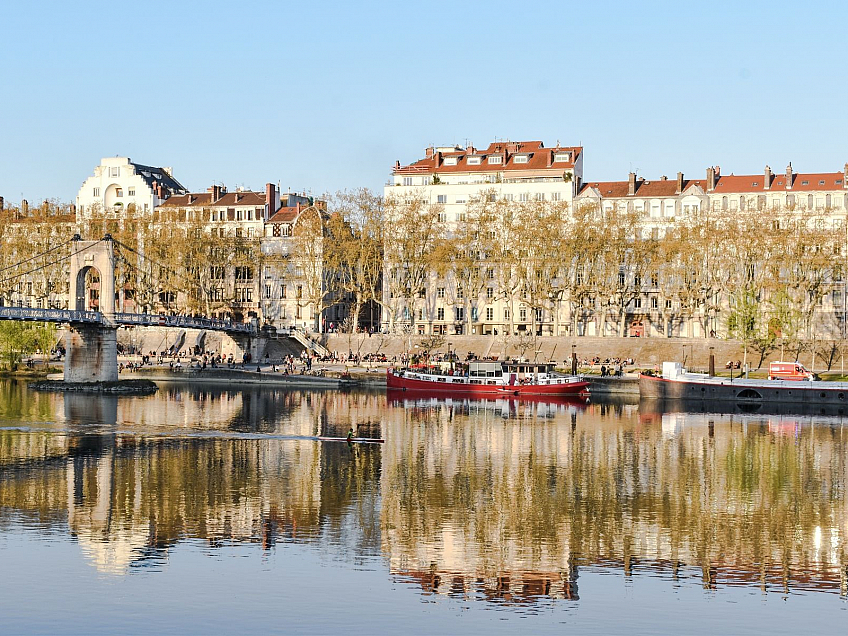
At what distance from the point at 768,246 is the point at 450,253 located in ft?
104

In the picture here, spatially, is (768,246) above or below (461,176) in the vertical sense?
below

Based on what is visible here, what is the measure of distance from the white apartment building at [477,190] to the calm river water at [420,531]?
62.7 m

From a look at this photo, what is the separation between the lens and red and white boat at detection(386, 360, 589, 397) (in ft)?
294

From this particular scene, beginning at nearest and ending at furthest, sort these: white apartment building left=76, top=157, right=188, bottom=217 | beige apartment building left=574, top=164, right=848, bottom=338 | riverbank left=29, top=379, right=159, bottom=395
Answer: riverbank left=29, top=379, right=159, bottom=395, beige apartment building left=574, top=164, right=848, bottom=338, white apartment building left=76, top=157, right=188, bottom=217

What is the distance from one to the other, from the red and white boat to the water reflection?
55.2 ft

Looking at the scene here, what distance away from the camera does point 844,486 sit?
47312 millimetres

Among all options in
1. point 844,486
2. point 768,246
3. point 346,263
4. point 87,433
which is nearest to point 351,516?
point 844,486

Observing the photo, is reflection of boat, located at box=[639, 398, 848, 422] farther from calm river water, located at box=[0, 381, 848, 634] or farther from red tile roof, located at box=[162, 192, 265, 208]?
red tile roof, located at box=[162, 192, 265, 208]

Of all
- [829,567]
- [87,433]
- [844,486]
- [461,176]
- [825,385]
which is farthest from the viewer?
[461,176]

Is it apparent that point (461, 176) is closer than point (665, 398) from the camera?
No

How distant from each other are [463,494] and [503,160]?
91.4 metres

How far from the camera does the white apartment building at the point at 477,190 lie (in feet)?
418

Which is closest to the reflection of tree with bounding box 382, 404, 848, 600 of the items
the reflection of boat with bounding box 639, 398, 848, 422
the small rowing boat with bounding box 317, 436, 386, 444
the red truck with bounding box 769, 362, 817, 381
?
the small rowing boat with bounding box 317, 436, 386, 444

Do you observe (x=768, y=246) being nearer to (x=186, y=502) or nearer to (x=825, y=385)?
(x=825, y=385)
